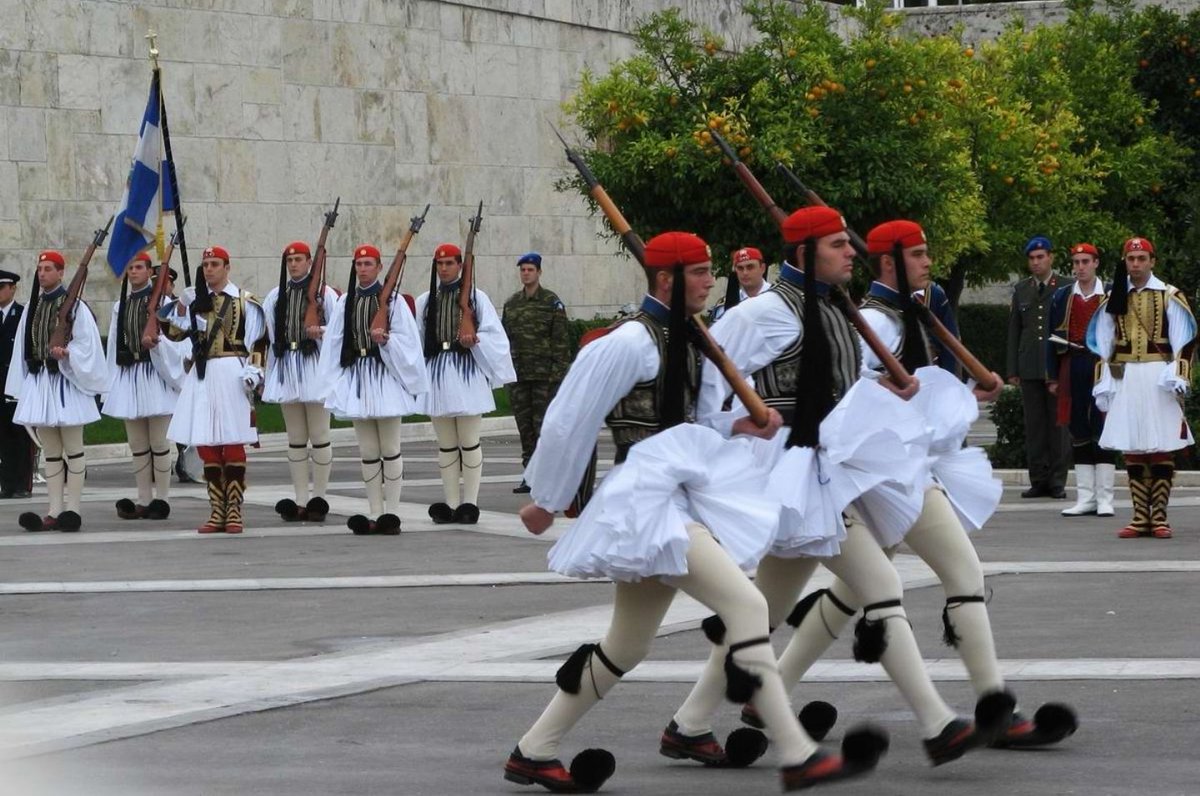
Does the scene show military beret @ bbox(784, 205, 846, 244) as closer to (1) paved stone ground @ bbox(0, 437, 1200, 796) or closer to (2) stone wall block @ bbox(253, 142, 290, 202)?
(1) paved stone ground @ bbox(0, 437, 1200, 796)

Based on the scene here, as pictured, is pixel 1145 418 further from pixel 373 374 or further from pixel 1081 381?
pixel 373 374

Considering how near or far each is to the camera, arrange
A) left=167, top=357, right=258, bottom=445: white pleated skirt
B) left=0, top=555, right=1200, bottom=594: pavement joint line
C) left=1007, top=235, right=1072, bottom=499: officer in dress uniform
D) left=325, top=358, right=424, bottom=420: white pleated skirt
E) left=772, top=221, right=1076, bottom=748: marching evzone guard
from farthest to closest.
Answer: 1. left=1007, top=235, right=1072, bottom=499: officer in dress uniform
2. left=325, top=358, right=424, bottom=420: white pleated skirt
3. left=167, top=357, right=258, bottom=445: white pleated skirt
4. left=0, top=555, right=1200, bottom=594: pavement joint line
5. left=772, top=221, right=1076, bottom=748: marching evzone guard

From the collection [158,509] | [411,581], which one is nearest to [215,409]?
[158,509]

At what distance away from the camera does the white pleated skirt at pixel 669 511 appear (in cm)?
701

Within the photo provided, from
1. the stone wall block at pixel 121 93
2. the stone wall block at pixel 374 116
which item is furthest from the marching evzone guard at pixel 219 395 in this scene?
the stone wall block at pixel 374 116

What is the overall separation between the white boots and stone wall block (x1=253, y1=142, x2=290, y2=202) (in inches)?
642

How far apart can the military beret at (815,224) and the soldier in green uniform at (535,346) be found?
456 inches

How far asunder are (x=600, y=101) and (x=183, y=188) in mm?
5545

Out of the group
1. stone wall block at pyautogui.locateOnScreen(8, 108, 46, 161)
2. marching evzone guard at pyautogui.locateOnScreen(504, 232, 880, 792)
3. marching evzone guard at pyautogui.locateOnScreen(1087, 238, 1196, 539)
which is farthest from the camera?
stone wall block at pyautogui.locateOnScreen(8, 108, 46, 161)

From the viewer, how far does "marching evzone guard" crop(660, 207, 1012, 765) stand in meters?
7.42

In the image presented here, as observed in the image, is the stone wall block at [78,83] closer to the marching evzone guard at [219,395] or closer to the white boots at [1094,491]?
the marching evzone guard at [219,395]

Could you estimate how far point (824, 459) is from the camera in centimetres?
761

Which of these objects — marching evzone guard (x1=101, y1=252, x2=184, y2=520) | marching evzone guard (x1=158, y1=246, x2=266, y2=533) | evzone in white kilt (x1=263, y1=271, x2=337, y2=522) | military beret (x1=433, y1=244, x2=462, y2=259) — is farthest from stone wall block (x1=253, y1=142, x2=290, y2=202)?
marching evzone guard (x1=158, y1=246, x2=266, y2=533)

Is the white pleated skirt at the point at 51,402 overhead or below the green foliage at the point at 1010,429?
overhead
